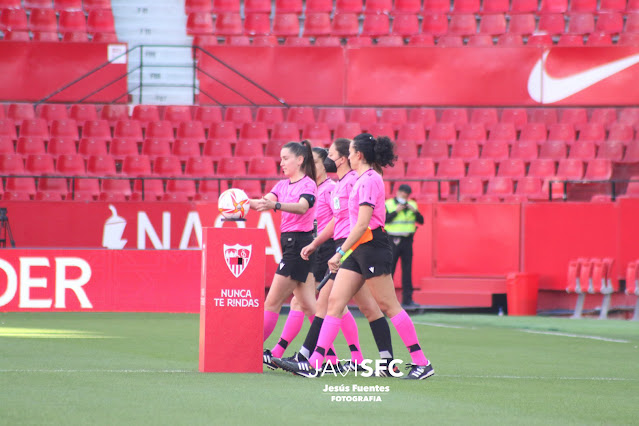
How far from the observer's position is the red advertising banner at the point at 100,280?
15844 mm

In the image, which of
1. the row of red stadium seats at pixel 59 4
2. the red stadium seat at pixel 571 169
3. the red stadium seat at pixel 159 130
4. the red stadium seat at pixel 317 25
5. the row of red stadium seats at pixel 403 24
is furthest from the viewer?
the row of red stadium seats at pixel 59 4

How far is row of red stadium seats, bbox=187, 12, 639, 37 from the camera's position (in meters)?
23.5

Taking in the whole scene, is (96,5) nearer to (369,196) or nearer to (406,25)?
(406,25)

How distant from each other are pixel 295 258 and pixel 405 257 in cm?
875

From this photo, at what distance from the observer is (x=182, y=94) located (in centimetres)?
2359

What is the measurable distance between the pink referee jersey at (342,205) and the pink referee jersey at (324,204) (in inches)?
25.5

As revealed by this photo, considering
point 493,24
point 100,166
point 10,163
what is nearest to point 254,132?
point 100,166

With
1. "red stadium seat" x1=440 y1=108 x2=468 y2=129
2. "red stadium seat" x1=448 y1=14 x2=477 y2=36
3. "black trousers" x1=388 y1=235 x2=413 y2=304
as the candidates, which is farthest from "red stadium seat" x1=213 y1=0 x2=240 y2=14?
"black trousers" x1=388 y1=235 x2=413 y2=304

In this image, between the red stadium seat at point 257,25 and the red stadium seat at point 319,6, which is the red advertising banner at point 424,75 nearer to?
the red stadium seat at point 257,25

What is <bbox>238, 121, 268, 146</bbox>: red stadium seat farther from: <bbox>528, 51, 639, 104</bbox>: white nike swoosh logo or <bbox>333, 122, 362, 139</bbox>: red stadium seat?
<bbox>528, 51, 639, 104</bbox>: white nike swoosh logo

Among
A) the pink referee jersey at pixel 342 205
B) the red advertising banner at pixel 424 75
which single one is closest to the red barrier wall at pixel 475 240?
the red advertising banner at pixel 424 75

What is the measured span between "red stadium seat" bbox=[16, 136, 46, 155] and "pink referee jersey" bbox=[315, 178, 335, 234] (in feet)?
41.8

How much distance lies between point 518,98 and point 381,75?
3111 millimetres

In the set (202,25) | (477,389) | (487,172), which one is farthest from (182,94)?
(477,389)
